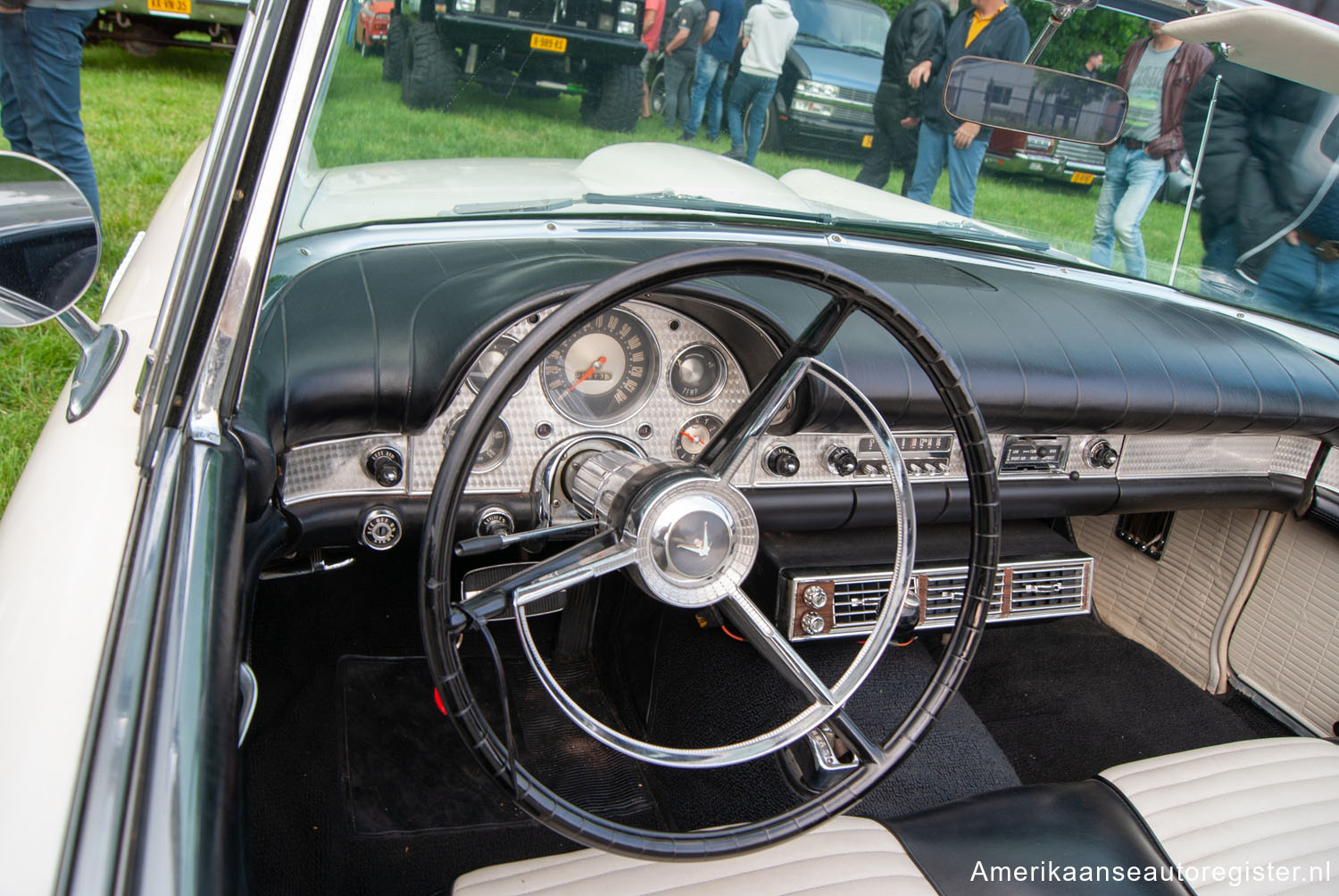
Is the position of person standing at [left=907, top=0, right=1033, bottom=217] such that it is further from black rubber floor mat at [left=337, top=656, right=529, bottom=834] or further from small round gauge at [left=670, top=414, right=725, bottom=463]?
black rubber floor mat at [left=337, top=656, right=529, bottom=834]

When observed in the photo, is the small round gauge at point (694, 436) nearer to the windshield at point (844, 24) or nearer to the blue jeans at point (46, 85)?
the windshield at point (844, 24)

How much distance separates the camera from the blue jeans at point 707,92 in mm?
2039

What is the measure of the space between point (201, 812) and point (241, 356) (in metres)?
0.57

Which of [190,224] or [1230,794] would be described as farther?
[1230,794]

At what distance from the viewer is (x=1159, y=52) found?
2207mm

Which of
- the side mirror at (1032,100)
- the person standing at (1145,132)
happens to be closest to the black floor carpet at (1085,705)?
the person standing at (1145,132)

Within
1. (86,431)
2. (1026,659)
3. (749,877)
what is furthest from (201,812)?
(1026,659)

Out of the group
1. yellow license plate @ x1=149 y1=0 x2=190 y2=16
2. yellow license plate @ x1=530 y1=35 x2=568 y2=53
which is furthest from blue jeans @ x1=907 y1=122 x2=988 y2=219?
yellow license plate @ x1=149 y1=0 x2=190 y2=16

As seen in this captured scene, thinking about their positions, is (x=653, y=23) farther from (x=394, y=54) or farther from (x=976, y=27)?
(x=976, y=27)

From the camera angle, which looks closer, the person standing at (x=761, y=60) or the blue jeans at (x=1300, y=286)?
the person standing at (x=761, y=60)

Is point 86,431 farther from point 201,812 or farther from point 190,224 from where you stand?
point 201,812

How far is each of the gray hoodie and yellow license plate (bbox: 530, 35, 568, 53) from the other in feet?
1.25

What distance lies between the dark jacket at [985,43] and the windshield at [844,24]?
129 mm

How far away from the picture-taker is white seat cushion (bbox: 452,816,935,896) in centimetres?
150
